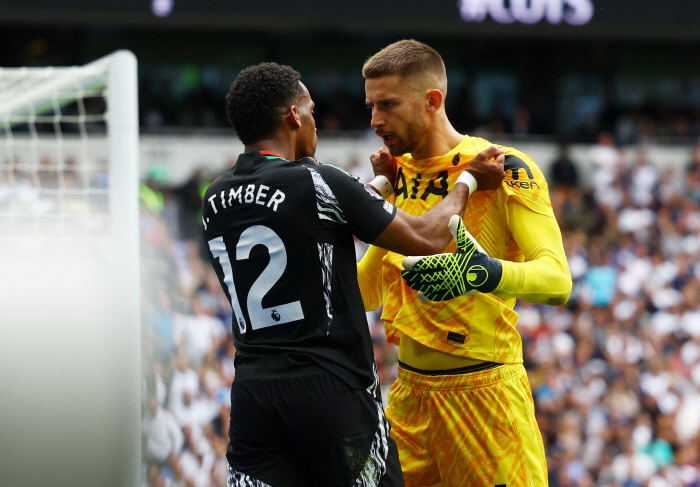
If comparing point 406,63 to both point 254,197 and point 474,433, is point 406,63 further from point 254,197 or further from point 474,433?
point 474,433

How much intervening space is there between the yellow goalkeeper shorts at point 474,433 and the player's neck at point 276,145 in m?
1.05

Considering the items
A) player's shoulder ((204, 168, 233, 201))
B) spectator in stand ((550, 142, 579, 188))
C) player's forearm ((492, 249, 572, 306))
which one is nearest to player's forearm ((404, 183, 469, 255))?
player's forearm ((492, 249, 572, 306))

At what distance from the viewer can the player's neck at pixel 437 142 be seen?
314 cm

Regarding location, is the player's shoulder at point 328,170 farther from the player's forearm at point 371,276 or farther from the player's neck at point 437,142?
the player's forearm at point 371,276

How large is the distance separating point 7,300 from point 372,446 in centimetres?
176

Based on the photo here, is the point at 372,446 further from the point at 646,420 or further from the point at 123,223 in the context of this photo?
the point at 646,420

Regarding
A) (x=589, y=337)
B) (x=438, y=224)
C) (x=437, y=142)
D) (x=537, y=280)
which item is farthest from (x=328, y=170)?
(x=589, y=337)

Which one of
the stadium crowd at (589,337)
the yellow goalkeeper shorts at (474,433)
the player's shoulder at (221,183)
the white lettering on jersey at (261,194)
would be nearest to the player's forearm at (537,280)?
the yellow goalkeeper shorts at (474,433)

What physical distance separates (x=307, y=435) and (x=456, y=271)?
730 millimetres

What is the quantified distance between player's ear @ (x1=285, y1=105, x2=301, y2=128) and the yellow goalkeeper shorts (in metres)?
1.11

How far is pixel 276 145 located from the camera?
8.95 feet

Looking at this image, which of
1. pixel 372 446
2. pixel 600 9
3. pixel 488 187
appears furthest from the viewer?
pixel 600 9

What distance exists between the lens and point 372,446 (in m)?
2.56

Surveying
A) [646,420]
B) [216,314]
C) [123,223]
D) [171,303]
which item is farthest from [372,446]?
[646,420]
